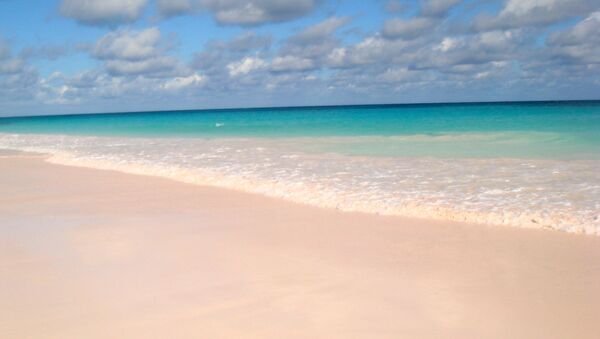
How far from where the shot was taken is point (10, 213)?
8398 millimetres

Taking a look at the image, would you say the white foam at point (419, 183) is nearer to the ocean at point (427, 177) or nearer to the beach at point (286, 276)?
the ocean at point (427, 177)

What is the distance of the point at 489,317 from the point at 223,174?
349 inches

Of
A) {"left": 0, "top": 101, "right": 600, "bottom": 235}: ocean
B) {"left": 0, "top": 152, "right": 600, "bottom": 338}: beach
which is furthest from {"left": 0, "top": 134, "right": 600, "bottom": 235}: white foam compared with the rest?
{"left": 0, "top": 152, "right": 600, "bottom": 338}: beach

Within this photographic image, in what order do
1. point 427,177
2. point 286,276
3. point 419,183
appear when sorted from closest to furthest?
point 286,276 < point 419,183 < point 427,177

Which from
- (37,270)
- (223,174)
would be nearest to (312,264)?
(37,270)

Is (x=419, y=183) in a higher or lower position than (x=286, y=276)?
higher

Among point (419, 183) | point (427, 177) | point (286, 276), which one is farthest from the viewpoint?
point (427, 177)

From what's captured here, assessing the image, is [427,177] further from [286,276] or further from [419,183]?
[286,276]

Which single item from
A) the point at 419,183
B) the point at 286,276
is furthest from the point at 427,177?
the point at 286,276

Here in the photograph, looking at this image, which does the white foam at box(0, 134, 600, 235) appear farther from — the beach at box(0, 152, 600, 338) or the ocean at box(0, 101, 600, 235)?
the beach at box(0, 152, 600, 338)

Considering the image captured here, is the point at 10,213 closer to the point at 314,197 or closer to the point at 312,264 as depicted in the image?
the point at 314,197

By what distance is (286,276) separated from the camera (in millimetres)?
4969

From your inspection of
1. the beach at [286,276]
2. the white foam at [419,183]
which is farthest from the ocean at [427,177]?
the beach at [286,276]

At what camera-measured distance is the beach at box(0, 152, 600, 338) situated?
386 centimetres
